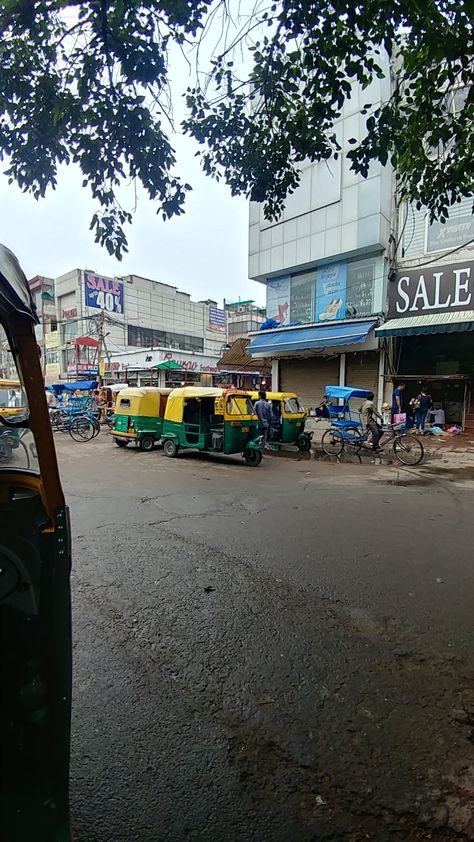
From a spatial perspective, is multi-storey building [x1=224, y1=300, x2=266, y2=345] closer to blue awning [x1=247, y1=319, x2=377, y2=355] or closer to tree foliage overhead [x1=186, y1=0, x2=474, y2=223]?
blue awning [x1=247, y1=319, x2=377, y2=355]

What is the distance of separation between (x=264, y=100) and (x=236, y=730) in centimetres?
573

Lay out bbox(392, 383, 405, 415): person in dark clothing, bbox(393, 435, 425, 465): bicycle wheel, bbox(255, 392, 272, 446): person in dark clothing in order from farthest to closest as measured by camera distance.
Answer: bbox(392, 383, 405, 415): person in dark clothing
bbox(255, 392, 272, 446): person in dark clothing
bbox(393, 435, 425, 465): bicycle wheel

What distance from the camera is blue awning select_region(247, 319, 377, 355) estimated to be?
1702 centimetres

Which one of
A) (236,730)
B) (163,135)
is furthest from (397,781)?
(163,135)

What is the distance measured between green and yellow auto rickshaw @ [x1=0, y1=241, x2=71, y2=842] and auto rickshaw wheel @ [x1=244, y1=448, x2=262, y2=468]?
933 cm

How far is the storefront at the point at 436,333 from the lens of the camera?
1522 cm

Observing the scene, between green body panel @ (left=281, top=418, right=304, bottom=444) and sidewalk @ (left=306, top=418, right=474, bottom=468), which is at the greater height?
green body panel @ (left=281, top=418, right=304, bottom=444)

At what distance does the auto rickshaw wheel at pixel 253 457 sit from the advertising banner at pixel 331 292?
9.84 m

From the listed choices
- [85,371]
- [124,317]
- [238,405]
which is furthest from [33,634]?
[124,317]

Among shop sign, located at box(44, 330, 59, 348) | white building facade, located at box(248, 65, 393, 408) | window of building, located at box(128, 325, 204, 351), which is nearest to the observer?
white building facade, located at box(248, 65, 393, 408)

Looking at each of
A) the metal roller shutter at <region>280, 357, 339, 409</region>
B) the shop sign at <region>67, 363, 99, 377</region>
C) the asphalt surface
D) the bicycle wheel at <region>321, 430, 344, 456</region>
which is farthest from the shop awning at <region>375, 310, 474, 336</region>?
the shop sign at <region>67, 363, 99, 377</region>

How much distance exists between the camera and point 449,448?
13422 millimetres

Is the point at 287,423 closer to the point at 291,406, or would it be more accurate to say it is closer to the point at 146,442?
the point at 291,406

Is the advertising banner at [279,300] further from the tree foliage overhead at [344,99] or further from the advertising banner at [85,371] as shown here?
the tree foliage overhead at [344,99]
